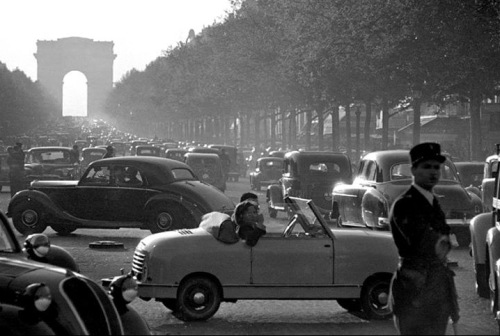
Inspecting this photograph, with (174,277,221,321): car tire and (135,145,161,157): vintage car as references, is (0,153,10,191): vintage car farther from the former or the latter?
(174,277,221,321): car tire

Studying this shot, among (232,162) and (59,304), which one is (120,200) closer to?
(59,304)

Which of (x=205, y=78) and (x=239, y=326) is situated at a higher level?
(x=205, y=78)

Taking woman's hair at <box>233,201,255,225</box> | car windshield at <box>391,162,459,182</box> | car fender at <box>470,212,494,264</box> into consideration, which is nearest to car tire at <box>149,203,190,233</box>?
car windshield at <box>391,162,459,182</box>

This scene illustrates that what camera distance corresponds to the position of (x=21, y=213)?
2377 centimetres

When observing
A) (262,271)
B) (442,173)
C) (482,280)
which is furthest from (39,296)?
(442,173)

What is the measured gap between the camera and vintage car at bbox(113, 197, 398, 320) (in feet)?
41.5

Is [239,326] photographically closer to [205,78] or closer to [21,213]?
[21,213]

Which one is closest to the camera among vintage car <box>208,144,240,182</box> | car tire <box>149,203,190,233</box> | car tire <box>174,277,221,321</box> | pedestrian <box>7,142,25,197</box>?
car tire <box>174,277,221,321</box>

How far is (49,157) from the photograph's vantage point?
40500 millimetres

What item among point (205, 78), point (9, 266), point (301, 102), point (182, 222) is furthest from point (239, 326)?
point (205, 78)

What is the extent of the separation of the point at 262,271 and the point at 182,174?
444 inches

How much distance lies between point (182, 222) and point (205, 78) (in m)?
70.2

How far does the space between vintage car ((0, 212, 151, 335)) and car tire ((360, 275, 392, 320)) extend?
4.57m

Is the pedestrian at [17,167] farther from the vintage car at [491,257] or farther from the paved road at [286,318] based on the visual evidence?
the vintage car at [491,257]
